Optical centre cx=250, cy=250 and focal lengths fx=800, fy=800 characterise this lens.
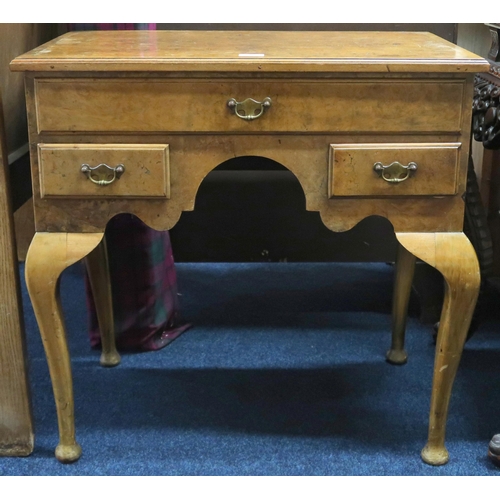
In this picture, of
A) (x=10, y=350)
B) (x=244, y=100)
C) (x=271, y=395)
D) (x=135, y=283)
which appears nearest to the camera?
(x=244, y=100)

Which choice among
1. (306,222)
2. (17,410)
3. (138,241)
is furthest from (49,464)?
(306,222)

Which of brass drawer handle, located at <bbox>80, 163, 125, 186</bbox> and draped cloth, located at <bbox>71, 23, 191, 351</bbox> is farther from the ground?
brass drawer handle, located at <bbox>80, 163, 125, 186</bbox>

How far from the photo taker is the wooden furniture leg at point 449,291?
1427 mm

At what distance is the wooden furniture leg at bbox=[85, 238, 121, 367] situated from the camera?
184 cm

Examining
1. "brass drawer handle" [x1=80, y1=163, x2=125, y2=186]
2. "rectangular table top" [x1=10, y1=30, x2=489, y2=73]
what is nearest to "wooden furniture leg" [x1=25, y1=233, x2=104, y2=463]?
"brass drawer handle" [x1=80, y1=163, x2=125, y2=186]

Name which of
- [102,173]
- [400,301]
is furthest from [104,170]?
[400,301]

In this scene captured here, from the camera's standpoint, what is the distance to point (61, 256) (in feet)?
4.68

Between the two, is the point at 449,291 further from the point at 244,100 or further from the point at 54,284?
the point at 54,284

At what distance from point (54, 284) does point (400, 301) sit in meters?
0.86

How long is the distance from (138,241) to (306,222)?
25.4 inches

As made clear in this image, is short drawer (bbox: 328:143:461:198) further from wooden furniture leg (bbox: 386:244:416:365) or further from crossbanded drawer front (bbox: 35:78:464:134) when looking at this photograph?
wooden furniture leg (bbox: 386:244:416:365)

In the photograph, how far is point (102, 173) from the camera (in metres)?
1.39

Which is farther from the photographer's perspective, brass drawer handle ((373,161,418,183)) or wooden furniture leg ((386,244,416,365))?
wooden furniture leg ((386,244,416,365))

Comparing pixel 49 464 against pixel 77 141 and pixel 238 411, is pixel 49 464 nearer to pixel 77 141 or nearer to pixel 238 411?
pixel 238 411
